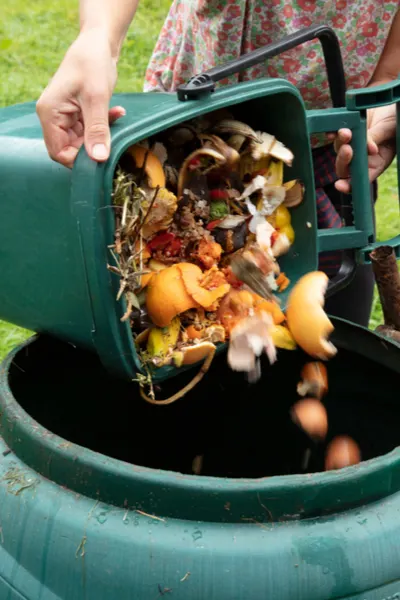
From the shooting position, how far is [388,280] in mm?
1501

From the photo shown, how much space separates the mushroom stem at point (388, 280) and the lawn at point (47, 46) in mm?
2206

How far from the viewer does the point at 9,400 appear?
3.72ft

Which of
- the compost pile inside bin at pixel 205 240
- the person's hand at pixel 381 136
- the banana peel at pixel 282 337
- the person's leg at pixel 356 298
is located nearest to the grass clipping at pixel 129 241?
the compost pile inside bin at pixel 205 240

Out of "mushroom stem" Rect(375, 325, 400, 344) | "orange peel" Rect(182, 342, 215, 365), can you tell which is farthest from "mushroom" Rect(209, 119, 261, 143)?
"mushroom stem" Rect(375, 325, 400, 344)

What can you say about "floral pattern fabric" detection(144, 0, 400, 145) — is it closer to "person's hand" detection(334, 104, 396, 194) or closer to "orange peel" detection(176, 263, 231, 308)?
"person's hand" detection(334, 104, 396, 194)

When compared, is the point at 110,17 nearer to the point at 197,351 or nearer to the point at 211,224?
the point at 211,224

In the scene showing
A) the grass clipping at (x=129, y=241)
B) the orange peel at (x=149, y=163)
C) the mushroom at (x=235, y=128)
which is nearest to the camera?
the grass clipping at (x=129, y=241)

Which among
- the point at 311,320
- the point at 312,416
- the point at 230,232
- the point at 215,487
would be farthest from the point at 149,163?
the point at 312,416

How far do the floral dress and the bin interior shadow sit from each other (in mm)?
509

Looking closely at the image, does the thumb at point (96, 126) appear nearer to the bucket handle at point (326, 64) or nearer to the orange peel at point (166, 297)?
the bucket handle at point (326, 64)

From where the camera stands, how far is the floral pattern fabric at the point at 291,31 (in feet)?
5.01

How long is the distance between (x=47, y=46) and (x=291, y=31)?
13.7ft

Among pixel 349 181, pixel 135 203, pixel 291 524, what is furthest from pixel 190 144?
pixel 291 524

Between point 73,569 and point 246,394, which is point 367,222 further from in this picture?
point 73,569
